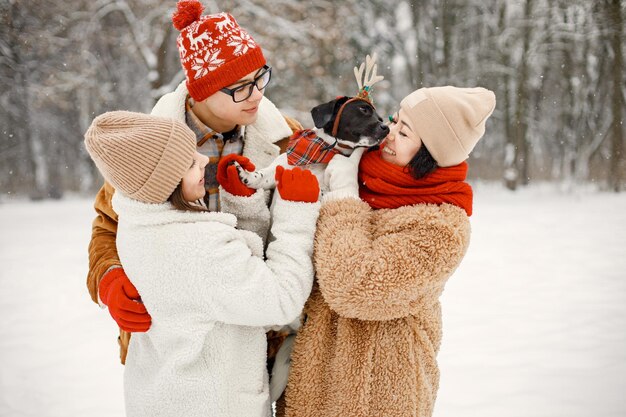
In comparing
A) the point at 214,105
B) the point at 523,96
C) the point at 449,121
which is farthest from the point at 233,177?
the point at 523,96

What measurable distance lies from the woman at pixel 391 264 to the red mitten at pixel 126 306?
19.9 inches

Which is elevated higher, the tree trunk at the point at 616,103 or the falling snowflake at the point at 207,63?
the falling snowflake at the point at 207,63

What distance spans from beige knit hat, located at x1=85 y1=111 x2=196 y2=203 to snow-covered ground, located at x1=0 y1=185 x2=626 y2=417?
2.81 meters

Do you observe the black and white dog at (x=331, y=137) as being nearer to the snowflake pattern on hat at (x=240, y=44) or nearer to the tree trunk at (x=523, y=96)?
the snowflake pattern on hat at (x=240, y=44)

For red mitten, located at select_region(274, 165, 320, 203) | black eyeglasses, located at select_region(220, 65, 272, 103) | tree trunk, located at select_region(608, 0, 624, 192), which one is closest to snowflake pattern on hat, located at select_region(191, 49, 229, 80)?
black eyeglasses, located at select_region(220, 65, 272, 103)

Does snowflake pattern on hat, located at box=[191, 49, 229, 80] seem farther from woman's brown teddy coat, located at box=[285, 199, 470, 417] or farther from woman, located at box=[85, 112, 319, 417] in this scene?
woman's brown teddy coat, located at box=[285, 199, 470, 417]

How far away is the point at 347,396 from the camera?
5.12ft

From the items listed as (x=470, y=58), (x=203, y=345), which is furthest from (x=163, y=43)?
(x=470, y=58)

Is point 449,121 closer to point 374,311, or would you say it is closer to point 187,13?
point 374,311

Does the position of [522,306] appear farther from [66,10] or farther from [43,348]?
[66,10]

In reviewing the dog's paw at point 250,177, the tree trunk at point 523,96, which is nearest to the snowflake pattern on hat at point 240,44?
the dog's paw at point 250,177

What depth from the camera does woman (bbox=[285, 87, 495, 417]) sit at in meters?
1.44

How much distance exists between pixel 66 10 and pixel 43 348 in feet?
28.4

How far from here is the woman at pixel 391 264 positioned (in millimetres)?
1437
